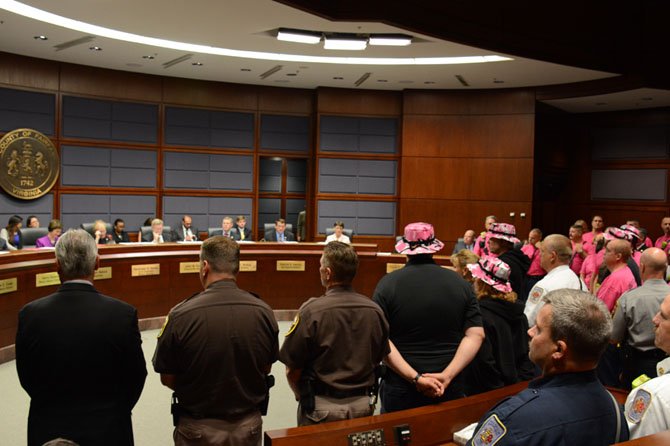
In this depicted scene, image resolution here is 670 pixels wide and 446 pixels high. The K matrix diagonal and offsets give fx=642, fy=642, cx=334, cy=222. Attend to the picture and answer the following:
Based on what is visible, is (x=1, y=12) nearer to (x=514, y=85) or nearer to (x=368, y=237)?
(x=368, y=237)

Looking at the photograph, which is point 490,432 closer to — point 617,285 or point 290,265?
point 617,285

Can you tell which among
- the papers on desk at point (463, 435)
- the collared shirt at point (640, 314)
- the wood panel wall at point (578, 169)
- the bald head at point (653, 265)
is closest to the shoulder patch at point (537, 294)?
the collared shirt at point (640, 314)

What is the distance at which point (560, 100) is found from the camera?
444 inches

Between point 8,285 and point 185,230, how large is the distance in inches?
202

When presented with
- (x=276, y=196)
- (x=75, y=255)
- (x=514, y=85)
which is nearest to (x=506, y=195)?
(x=514, y=85)

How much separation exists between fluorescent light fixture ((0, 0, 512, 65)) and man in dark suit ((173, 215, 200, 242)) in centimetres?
293

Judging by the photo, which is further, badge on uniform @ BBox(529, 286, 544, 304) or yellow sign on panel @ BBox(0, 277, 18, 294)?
yellow sign on panel @ BBox(0, 277, 18, 294)

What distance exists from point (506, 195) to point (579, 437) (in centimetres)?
1023

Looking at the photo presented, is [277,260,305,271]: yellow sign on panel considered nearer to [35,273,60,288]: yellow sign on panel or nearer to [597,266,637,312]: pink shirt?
[35,273,60,288]: yellow sign on panel

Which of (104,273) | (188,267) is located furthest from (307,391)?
(188,267)

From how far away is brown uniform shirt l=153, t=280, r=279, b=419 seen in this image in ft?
8.23

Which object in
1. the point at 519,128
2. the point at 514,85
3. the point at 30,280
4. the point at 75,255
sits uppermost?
the point at 514,85

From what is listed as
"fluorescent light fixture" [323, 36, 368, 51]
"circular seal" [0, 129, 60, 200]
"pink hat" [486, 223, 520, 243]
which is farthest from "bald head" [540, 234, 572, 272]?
"circular seal" [0, 129, 60, 200]

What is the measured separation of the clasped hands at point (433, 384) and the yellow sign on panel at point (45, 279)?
460 centimetres
